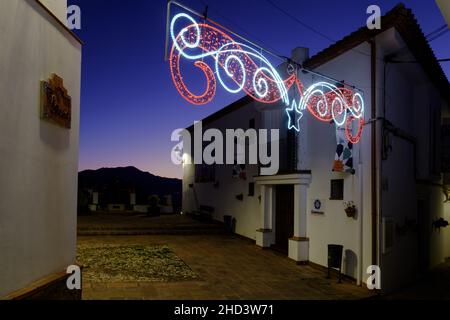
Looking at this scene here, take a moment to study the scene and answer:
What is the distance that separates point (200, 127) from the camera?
24.4 m

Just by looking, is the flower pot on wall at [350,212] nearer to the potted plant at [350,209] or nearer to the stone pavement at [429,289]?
the potted plant at [350,209]

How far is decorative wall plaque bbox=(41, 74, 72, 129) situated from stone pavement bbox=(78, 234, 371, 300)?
3.67 metres

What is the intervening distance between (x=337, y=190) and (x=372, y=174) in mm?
1483

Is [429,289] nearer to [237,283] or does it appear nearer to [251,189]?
[237,283]

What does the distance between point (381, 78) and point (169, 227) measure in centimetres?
1168

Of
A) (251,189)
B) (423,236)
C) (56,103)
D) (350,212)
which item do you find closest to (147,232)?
(251,189)

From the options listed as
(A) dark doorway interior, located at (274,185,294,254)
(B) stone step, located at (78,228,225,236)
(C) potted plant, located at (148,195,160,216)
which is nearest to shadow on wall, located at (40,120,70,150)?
(A) dark doorway interior, located at (274,185,294,254)

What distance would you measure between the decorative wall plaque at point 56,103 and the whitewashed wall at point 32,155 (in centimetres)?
8

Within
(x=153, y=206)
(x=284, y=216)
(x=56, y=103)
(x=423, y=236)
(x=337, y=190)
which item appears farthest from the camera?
(x=153, y=206)

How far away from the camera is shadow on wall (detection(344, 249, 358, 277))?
10123 mm

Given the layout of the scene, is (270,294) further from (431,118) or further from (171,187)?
(171,187)

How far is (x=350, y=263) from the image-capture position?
33.8ft

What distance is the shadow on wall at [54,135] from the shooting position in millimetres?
5344

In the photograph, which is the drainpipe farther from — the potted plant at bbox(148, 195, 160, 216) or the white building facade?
the potted plant at bbox(148, 195, 160, 216)
